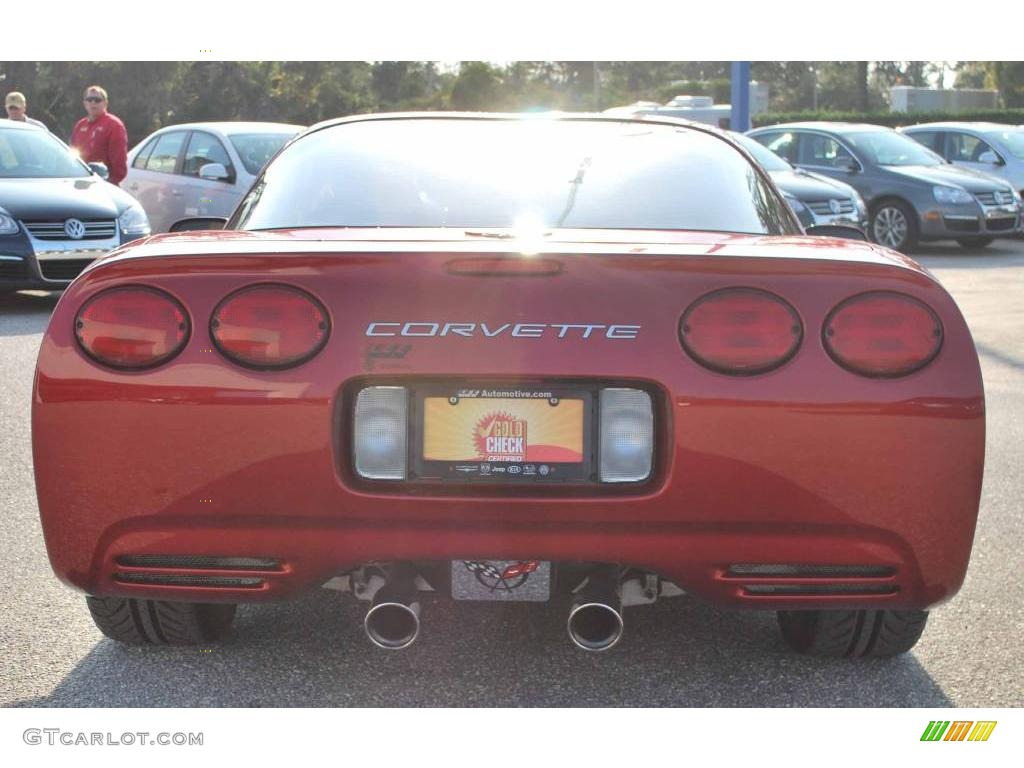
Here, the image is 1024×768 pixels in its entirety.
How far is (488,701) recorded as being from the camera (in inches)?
133

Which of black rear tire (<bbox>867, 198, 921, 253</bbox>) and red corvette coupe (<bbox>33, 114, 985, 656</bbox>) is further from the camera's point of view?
black rear tire (<bbox>867, 198, 921, 253</bbox>)

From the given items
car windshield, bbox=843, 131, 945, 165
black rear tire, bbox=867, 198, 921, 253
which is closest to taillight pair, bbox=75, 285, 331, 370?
black rear tire, bbox=867, 198, 921, 253

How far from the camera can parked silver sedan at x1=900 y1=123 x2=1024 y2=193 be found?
1934 cm

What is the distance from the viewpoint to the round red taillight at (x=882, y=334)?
306 cm

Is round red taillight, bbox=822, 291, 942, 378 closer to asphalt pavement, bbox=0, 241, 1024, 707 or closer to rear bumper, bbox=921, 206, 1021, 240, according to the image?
asphalt pavement, bbox=0, 241, 1024, 707

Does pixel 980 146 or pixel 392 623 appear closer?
pixel 392 623

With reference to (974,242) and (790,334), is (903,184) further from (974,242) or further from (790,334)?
(790,334)

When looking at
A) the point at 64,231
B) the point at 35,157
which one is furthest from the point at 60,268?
the point at 35,157

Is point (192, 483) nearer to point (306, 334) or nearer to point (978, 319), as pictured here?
point (306, 334)

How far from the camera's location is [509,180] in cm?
390

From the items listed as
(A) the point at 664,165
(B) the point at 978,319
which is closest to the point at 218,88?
(B) the point at 978,319

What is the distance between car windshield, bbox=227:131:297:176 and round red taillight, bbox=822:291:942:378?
11405 mm

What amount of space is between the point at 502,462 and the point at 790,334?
641 millimetres
